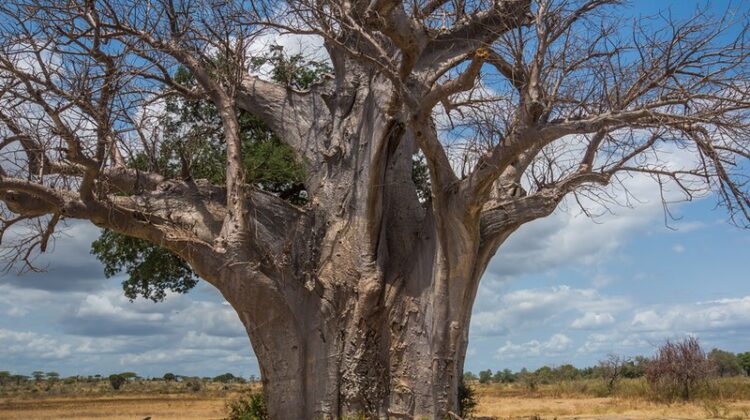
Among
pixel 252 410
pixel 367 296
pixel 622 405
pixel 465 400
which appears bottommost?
pixel 252 410

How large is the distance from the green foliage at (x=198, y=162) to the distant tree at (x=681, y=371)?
1328cm

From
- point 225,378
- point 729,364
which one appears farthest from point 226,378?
point 729,364

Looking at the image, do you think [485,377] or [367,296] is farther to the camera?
[485,377]

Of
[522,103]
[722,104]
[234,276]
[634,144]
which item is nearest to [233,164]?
[234,276]

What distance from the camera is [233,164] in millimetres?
9711

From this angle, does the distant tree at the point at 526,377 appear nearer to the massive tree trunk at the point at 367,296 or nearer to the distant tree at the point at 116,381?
the distant tree at the point at 116,381

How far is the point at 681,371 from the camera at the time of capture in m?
22.6

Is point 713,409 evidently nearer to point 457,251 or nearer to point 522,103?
point 457,251

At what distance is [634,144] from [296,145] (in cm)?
460

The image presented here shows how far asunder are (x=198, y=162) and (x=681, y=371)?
1600 cm

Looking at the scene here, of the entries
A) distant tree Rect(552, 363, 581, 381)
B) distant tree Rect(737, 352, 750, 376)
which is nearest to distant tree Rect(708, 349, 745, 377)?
distant tree Rect(737, 352, 750, 376)

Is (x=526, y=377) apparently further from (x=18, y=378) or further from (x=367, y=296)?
(x=367, y=296)

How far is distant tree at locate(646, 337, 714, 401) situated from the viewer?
22.4 metres

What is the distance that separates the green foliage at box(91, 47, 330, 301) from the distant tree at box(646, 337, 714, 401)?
1328cm
